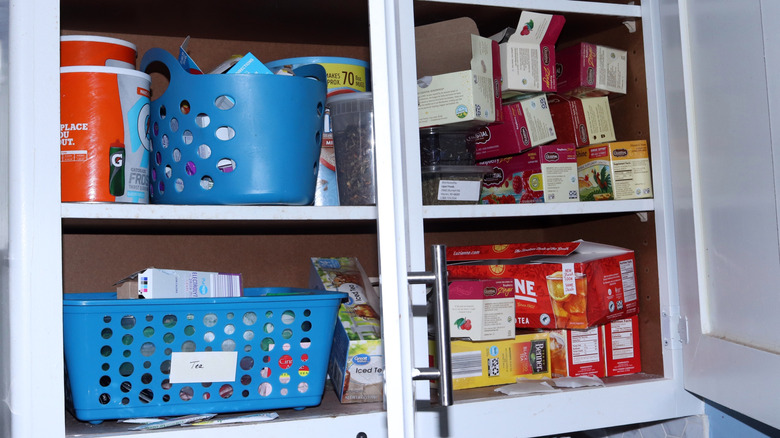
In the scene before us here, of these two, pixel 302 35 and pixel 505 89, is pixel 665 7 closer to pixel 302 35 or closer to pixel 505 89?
pixel 505 89

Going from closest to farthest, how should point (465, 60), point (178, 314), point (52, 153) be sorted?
point (52, 153) → point (178, 314) → point (465, 60)

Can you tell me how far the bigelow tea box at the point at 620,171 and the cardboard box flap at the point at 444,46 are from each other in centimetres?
34

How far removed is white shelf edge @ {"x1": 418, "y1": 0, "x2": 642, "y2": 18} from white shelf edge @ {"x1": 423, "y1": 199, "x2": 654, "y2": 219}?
0.37 meters

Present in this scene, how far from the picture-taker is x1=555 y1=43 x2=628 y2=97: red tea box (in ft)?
4.62

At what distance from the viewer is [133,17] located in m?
1.38

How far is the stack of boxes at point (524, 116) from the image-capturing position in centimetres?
130

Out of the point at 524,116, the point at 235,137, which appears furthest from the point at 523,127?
the point at 235,137

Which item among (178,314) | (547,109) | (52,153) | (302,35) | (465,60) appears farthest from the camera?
(302,35)

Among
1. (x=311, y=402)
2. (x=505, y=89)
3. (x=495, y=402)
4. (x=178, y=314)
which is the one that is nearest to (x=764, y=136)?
(x=505, y=89)

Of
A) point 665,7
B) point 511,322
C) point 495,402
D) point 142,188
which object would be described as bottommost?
point 495,402

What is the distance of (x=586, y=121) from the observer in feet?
4.77

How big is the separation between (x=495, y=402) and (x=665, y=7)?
795 mm

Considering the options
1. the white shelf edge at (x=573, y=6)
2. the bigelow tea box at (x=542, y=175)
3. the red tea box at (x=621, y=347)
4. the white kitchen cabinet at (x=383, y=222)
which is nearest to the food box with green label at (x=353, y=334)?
the white kitchen cabinet at (x=383, y=222)

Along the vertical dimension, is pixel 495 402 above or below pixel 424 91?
below
